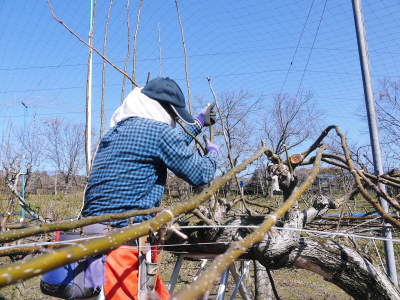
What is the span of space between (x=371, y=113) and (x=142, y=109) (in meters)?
1.75

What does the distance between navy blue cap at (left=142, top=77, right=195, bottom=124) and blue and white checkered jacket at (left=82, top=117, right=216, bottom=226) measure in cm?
16

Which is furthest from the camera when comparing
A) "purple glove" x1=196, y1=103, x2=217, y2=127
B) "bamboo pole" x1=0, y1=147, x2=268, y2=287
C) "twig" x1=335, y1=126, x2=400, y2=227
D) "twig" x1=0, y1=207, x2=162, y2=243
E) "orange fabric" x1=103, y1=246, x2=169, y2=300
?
"purple glove" x1=196, y1=103, x2=217, y2=127

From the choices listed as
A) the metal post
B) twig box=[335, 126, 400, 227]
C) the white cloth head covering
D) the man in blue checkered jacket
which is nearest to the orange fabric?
the man in blue checkered jacket

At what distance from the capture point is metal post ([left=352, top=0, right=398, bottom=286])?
100 inches

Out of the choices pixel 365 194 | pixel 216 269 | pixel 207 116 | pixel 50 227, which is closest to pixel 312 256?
pixel 365 194

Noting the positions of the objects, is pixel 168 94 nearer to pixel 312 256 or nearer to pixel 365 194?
pixel 365 194

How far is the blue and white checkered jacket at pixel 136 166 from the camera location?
170 cm

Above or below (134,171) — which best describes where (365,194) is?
below

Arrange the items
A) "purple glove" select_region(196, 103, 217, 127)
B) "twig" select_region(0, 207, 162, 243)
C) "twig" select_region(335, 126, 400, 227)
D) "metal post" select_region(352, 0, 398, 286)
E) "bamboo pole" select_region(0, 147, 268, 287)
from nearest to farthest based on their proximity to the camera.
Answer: "bamboo pole" select_region(0, 147, 268, 287), "twig" select_region(0, 207, 162, 243), "twig" select_region(335, 126, 400, 227), "purple glove" select_region(196, 103, 217, 127), "metal post" select_region(352, 0, 398, 286)

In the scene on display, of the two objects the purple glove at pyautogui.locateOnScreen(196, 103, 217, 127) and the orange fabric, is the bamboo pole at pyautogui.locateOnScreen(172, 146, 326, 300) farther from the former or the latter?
the purple glove at pyautogui.locateOnScreen(196, 103, 217, 127)

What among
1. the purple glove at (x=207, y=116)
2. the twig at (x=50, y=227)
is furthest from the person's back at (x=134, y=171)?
the purple glove at (x=207, y=116)

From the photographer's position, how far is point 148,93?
187cm

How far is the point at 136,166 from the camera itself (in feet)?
5.67

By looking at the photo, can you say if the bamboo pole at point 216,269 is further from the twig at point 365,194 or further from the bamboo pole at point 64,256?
the twig at point 365,194
